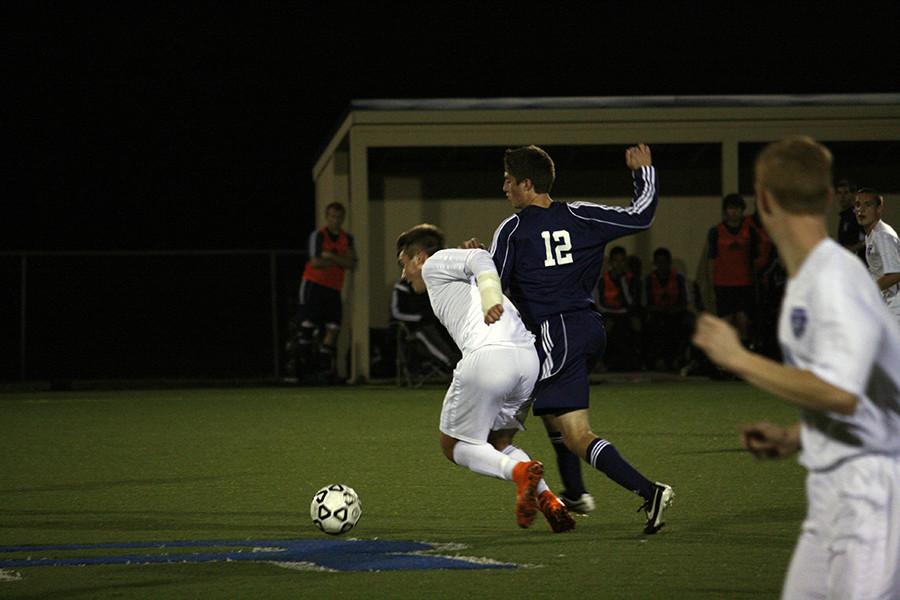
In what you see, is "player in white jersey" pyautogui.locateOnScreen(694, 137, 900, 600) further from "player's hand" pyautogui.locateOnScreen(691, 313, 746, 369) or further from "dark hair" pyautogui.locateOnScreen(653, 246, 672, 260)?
"dark hair" pyautogui.locateOnScreen(653, 246, 672, 260)

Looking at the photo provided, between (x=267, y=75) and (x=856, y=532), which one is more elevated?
(x=267, y=75)

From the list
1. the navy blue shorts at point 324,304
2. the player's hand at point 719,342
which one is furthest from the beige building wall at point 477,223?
the player's hand at point 719,342

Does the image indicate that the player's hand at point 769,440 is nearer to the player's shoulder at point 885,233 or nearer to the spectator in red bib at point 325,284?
the player's shoulder at point 885,233

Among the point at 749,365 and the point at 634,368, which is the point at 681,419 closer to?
the point at 634,368

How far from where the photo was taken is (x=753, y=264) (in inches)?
702

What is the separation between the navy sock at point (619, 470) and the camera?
740cm

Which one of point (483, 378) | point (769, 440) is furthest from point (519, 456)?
point (769, 440)

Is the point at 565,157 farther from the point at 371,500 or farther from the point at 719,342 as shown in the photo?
the point at 719,342

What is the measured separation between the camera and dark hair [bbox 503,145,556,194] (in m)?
7.81

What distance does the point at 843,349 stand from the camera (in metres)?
3.50

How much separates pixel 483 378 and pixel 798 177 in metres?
3.76

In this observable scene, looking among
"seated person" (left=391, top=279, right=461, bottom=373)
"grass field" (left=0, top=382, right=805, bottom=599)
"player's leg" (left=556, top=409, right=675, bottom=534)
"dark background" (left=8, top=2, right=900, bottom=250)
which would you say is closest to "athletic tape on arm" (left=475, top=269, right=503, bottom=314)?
"player's leg" (left=556, top=409, right=675, bottom=534)

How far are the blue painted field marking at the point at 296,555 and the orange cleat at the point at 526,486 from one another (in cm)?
46

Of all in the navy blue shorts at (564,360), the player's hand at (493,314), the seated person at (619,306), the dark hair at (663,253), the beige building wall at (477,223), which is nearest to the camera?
the player's hand at (493,314)
